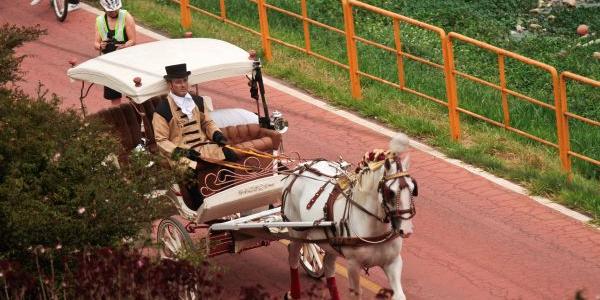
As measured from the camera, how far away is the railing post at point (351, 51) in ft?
65.4

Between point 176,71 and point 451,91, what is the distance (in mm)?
5561

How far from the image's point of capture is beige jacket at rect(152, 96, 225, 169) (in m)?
13.9

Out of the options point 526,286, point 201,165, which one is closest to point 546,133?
point 526,286

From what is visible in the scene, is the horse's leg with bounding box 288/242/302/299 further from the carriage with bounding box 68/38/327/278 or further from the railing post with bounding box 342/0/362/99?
the railing post with bounding box 342/0/362/99

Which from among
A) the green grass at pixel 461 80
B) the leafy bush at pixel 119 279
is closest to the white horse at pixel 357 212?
the leafy bush at pixel 119 279

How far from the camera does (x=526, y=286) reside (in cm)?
1431

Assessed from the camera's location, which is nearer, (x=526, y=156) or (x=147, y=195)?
(x=147, y=195)

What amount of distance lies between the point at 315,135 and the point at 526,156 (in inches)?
113

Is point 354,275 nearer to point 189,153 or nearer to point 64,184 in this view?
point 189,153

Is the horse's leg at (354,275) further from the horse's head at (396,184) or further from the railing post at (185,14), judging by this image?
the railing post at (185,14)

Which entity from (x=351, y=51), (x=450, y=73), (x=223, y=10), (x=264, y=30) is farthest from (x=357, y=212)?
(x=223, y=10)

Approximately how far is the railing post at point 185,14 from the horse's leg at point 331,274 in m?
10.7

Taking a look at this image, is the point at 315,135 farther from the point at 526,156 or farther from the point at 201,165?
the point at 201,165

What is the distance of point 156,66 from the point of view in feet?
47.1
